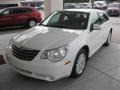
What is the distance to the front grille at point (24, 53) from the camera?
331cm

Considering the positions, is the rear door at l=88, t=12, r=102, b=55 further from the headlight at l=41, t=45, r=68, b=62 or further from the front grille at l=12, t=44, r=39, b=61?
the front grille at l=12, t=44, r=39, b=61

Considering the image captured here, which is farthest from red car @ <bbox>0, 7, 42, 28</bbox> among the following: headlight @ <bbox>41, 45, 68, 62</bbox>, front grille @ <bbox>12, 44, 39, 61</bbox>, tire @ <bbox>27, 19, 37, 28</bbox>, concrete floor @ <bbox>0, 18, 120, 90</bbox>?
headlight @ <bbox>41, 45, 68, 62</bbox>

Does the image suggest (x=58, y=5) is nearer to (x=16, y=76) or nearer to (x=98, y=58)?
(x=98, y=58)

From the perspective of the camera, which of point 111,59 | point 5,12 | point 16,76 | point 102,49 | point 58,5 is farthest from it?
point 5,12

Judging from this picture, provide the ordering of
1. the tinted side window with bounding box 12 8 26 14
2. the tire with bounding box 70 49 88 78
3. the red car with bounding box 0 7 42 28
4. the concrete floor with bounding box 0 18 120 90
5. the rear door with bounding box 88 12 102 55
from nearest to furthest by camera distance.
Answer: the concrete floor with bounding box 0 18 120 90 → the tire with bounding box 70 49 88 78 → the rear door with bounding box 88 12 102 55 → the red car with bounding box 0 7 42 28 → the tinted side window with bounding box 12 8 26 14

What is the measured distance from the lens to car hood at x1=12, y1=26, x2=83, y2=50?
11.2 ft

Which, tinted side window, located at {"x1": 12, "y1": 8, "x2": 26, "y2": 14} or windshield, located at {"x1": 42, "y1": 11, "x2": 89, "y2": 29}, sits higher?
windshield, located at {"x1": 42, "y1": 11, "x2": 89, "y2": 29}

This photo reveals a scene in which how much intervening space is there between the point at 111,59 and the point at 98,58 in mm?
380

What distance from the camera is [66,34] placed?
3871mm

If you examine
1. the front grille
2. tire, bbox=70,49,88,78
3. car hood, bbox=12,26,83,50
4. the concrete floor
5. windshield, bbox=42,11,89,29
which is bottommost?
the concrete floor

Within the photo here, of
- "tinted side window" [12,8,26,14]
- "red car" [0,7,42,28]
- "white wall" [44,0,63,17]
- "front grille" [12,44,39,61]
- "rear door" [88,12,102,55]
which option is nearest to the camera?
"front grille" [12,44,39,61]

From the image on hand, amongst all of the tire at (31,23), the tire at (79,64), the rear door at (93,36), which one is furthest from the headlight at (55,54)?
the tire at (31,23)

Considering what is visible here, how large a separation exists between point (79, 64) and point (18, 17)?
26.3ft

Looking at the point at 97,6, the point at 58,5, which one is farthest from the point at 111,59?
the point at 97,6
